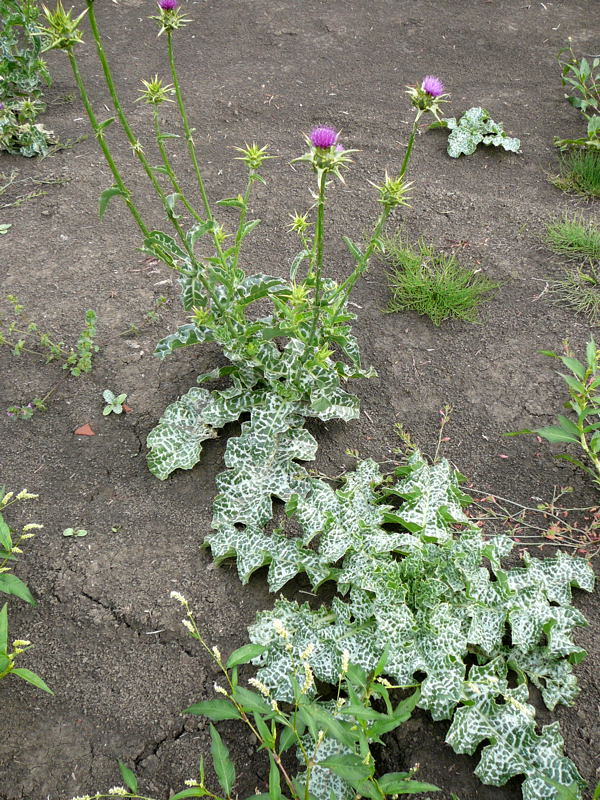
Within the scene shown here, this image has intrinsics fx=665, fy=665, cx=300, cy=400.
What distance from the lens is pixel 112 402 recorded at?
2555 mm

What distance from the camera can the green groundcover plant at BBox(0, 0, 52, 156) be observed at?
12.1ft

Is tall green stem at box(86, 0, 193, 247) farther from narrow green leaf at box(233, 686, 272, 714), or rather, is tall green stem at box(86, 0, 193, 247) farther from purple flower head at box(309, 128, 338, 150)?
narrow green leaf at box(233, 686, 272, 714)

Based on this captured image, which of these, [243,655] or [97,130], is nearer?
[243,655]

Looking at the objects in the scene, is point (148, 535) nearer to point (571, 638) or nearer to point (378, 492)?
point (378, 492)

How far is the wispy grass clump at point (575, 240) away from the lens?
318 centimetres

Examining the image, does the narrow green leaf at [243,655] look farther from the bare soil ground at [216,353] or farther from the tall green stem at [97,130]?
the tall green stem at [97,130]

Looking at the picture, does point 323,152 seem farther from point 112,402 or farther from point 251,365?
point 112,402

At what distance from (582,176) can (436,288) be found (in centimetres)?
133

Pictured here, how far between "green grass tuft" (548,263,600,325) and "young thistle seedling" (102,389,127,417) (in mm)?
1955

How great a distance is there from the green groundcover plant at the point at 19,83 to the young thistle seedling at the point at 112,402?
195 centimetres

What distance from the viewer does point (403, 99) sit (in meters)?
4.23

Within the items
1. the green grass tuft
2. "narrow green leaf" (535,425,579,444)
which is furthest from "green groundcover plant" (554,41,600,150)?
"narrow green leaf" (535,425,579,444)

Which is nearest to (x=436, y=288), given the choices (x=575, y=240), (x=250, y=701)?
(x=575, y=240)

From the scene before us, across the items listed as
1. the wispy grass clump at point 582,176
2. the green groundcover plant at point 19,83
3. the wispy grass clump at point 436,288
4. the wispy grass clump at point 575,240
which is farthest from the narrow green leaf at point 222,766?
the green groundcover plant at point 19,83
